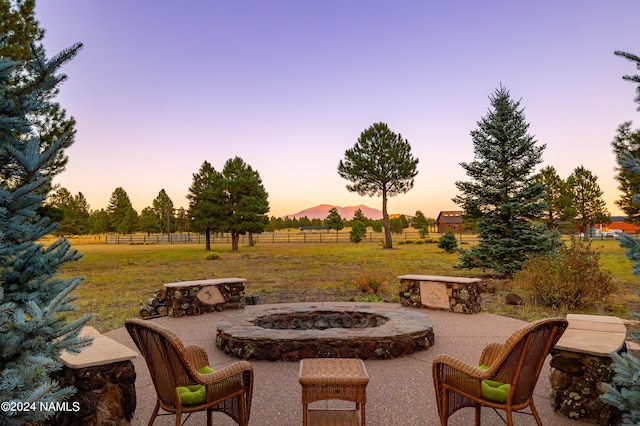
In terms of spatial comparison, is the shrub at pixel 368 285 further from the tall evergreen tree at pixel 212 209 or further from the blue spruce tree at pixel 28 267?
the tall evergreen tree at pixel 212 209

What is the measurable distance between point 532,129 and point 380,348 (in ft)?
38.0

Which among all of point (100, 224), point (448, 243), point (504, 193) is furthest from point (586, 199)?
point (100, 224)

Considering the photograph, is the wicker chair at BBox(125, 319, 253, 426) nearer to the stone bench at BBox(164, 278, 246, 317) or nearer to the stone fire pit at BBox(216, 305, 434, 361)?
the stone fire pit at BBox(216, 305, 434, 361)

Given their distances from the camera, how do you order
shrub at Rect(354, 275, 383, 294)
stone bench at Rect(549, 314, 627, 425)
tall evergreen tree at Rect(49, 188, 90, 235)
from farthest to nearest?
tall evergreen tree at Rect(49, 188, 90, 235) < shrub at Rect(354, 275, 383, 294) < stone bench at Rect(549, 314, 627, 425)

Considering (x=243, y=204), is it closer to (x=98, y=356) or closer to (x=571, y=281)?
(x=571, y=281)

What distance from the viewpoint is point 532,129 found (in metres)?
13.2

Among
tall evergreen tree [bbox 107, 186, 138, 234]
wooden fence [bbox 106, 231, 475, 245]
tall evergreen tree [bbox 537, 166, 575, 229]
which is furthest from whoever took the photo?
tall evergreen tree [bbox 107, 186, 138, 234]

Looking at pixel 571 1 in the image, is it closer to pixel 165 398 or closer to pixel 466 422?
pixel 466 422

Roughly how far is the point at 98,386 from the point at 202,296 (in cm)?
540

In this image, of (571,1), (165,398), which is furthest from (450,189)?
(165,398)

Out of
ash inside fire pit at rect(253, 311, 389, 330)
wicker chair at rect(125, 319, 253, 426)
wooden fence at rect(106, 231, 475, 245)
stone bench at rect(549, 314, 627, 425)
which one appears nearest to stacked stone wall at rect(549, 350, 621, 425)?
stone bench at rect(549, 314, 627, 425)

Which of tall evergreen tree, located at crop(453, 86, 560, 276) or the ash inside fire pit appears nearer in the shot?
the ash inside fire pit

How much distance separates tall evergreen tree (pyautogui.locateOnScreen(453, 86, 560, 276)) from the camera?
1283 cm

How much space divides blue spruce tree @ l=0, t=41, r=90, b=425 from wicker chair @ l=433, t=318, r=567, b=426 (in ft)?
9.54
